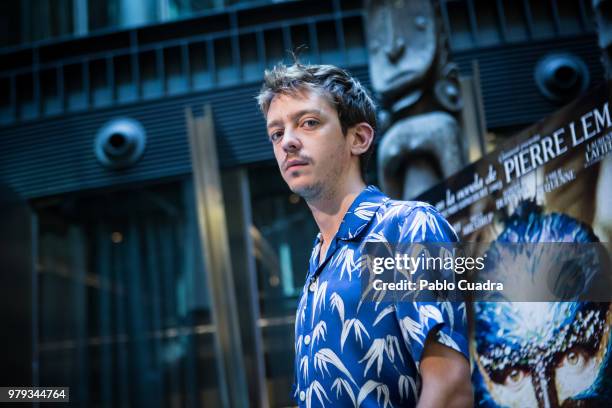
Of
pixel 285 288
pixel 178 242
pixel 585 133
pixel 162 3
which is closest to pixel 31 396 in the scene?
pixel 585 133

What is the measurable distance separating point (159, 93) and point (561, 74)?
4.96 m

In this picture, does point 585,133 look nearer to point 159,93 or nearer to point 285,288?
point 285,288

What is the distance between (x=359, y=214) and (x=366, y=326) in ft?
0.79

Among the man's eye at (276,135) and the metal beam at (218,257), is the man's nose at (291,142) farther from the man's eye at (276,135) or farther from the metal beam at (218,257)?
the metal beam at (218,257)

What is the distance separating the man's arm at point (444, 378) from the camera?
113 centimetres

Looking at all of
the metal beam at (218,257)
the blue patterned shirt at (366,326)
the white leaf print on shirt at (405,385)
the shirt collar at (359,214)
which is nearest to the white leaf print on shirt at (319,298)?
the blue patterned shirt at (366,326)

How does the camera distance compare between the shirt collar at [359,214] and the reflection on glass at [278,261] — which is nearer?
the shirt collar at [359,214]

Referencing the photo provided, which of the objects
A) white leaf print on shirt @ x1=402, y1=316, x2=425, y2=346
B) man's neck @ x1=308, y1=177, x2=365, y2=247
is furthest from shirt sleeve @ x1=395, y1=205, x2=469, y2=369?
man's neck @ x1=308, y1=177, x2=365, y2=247

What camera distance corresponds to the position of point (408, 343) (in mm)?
1197

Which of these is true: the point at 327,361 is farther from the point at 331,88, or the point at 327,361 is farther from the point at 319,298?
the point at 331,88

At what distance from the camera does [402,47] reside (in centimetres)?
503

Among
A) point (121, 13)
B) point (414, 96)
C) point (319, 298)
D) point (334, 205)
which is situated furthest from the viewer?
point (121, 13)

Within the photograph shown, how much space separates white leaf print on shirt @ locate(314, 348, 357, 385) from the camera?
127 cm

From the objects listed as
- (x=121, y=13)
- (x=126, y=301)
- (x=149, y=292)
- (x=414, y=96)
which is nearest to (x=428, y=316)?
(x=414, y=96)
